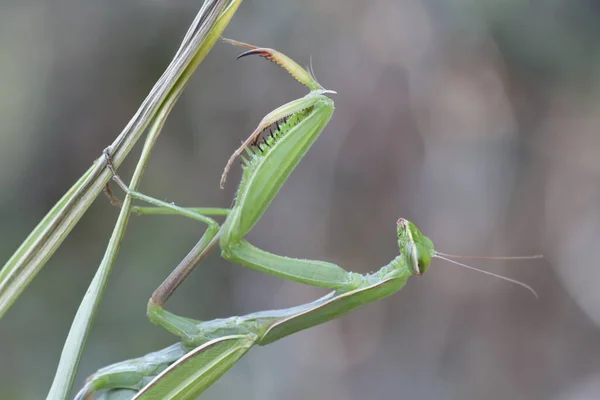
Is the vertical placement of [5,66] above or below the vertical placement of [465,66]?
above

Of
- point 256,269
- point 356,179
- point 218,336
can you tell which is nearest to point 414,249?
point 256,269

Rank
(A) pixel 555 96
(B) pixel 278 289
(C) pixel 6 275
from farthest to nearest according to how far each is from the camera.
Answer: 1. (B) pixel 278 289
2. (A) pixel 555 96
3. (C) pixel 6 275

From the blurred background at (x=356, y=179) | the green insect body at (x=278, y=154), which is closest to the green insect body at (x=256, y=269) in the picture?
the green insect body at (x=278, y=154)

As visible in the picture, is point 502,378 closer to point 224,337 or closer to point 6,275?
point 224,337

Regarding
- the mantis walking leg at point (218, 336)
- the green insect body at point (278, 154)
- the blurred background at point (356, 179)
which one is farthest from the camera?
the blurred background at point (356, 179)

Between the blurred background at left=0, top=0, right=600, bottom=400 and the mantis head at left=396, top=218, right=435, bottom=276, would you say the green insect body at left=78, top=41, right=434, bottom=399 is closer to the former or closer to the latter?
the mantis head at left=396, top=218, right=435, bottom=276

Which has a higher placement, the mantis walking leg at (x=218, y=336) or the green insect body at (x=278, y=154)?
the green insect body at (x=278, y=154)

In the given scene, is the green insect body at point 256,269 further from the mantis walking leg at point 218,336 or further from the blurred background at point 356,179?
the blurred background at point 356,179

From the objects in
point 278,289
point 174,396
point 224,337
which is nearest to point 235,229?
point 224,337
